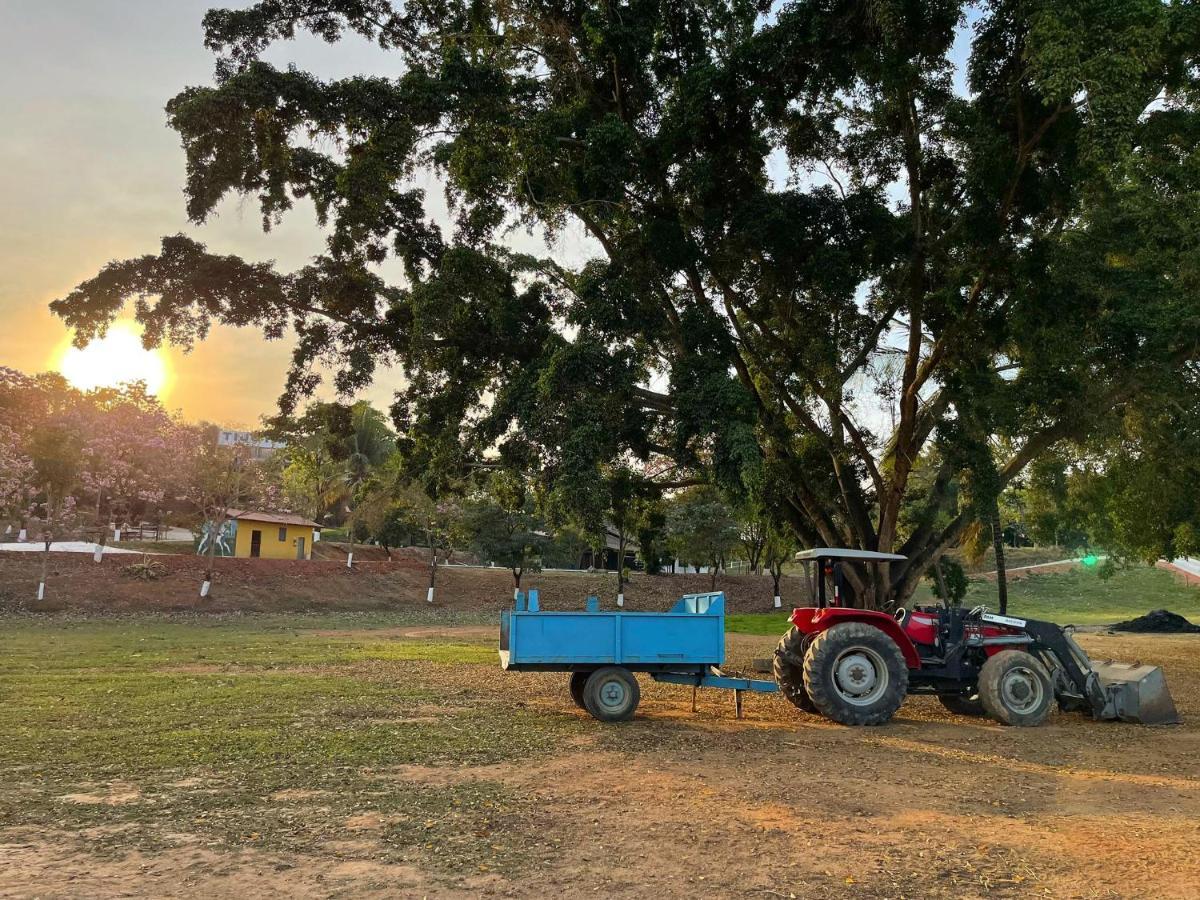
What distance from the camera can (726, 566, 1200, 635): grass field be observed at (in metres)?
48.5

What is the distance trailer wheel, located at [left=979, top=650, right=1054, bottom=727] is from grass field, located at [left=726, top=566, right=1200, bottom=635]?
32348mm

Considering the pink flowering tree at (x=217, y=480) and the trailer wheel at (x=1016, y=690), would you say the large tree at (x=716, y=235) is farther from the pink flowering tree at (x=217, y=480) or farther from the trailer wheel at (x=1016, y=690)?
the pink flowering tree at (x=217, y=480)

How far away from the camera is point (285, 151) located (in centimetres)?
1628

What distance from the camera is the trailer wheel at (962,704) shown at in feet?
40.6

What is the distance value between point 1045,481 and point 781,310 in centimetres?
1071

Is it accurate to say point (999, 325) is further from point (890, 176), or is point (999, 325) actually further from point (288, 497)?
point (288, 497)

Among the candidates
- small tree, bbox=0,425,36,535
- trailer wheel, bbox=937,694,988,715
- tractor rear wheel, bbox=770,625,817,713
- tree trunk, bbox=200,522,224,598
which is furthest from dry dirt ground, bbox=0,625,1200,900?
small tree, bbox=0,425,36,535

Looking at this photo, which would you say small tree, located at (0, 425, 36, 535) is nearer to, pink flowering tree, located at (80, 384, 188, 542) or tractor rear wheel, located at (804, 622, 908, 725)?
pink flowering tree, located at (80, 384, 188, 542)

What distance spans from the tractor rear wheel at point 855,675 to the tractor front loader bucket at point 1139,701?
2923 mm

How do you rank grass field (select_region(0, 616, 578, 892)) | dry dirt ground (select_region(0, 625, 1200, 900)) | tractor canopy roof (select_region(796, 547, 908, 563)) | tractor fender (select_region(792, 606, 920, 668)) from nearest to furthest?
1. dry dirt ground (select_region(0, 625, 1200, 900))
2. grass field (select_region(0, 616, 578, 892))
3. tractor fender (select_region(792, 606, 920, 668))
4. tractor canopy roof (select_region(796, 547, 908, 563))

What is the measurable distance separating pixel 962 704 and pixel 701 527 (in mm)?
30415

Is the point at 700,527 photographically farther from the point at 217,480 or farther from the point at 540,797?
the point at 540,797

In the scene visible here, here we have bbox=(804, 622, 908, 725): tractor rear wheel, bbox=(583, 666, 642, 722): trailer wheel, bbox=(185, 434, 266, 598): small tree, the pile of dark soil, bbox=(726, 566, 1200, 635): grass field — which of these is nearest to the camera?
bbox=(583, 666, 642, 722): trailer wheel

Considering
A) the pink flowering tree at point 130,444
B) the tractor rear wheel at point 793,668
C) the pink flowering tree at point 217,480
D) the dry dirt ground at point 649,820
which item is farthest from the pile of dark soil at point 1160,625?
the pink flowering tree at point 130,444
